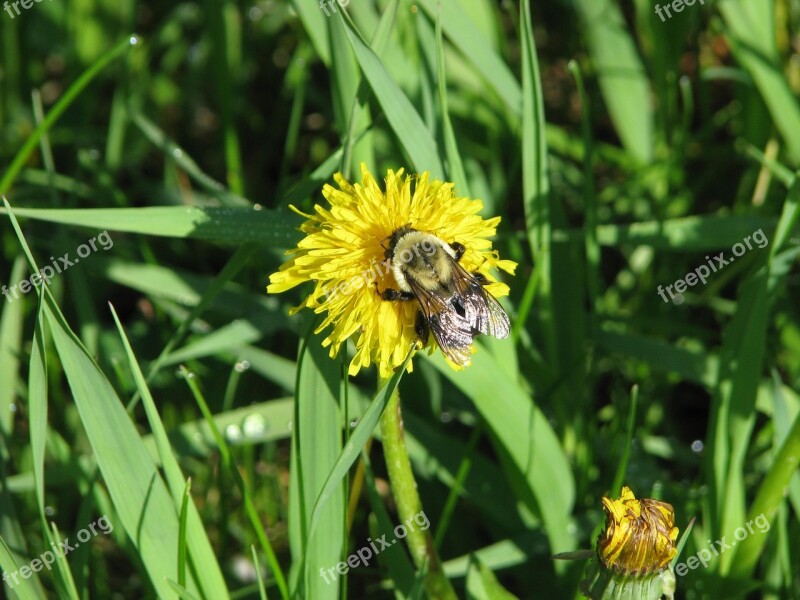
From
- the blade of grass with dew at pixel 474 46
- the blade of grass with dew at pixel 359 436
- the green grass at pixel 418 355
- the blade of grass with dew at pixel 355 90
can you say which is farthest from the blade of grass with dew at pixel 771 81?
the blade of grass with dew at pixel 359 436

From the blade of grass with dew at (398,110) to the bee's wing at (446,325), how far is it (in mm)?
406

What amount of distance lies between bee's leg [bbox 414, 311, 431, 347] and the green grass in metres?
0.11

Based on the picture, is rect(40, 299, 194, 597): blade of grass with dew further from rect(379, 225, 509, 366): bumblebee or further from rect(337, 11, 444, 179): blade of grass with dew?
rect(337, 11, 444, 179): blade of grass with dew

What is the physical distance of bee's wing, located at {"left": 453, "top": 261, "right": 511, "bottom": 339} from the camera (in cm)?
132

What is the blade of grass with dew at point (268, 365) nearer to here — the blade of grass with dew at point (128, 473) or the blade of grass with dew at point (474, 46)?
the blade of grass with dew at point (128, 473)

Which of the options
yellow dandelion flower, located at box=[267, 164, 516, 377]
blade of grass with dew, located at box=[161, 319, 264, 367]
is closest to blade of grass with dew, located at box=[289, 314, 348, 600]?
yellow dandelion flower, located at box=[267, 164, 516, 377]

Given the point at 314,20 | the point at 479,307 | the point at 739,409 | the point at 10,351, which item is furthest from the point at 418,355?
the point at 10,351

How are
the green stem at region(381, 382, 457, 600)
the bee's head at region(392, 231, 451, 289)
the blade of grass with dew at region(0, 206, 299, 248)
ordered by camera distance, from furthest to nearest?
the blade of grass with dew at region(0, 206, 299, 248), the green stem at region(381, 382, 457, 600), the bee's head at region(392, 231, 451, 289)

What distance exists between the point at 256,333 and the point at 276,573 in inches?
26.0

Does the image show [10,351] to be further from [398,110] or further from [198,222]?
[398,110]

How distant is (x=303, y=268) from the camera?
4.37 feet

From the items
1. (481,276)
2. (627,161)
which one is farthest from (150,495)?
(627,161)

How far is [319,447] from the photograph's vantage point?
4.77 ft

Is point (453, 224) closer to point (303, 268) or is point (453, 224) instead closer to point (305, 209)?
point (303, 268)
